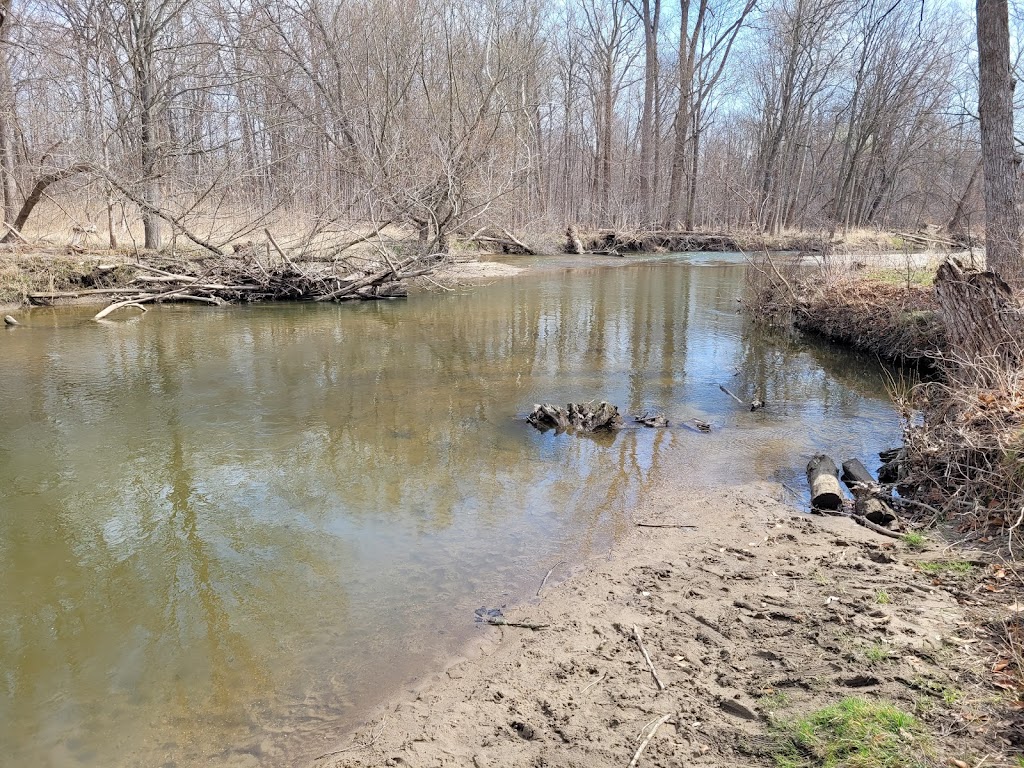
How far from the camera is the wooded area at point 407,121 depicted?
16.6m

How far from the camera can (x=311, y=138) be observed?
26781 mm

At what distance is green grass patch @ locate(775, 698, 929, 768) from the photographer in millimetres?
2496

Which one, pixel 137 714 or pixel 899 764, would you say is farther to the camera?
pixel 137 714

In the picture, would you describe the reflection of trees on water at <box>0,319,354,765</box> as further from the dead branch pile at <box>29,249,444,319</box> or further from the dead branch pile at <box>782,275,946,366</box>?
the dead branch pile at <box>782,275,946,366</box>

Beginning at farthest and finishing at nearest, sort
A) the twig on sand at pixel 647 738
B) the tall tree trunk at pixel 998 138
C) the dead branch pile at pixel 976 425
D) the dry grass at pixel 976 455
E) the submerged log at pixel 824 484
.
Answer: the tall tree trunk at pixel 998 138, the submerged log at pixel 824 484, the dead branch pile at pixel 976 425, the dry grass at pixel 976 455, the twig on sand at pixel 647 738

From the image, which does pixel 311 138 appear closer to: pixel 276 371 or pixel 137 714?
pixel 276 371

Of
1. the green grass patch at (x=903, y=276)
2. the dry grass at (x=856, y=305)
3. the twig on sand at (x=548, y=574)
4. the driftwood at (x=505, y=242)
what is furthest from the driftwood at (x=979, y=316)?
the driftwood at (x=505, y=242)

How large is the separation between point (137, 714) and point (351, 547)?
1.87 meters

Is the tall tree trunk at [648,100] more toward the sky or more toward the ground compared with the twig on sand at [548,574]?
more toward the sky

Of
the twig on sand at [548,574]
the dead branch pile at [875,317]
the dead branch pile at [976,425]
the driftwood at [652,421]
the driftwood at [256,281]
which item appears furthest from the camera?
the driftwood at [256,281]

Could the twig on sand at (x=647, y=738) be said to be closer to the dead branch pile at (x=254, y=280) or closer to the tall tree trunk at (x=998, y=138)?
the tall tree trunk at (x=998, y=138)

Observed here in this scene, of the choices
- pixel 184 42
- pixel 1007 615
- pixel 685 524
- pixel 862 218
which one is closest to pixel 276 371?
pixel 685 524

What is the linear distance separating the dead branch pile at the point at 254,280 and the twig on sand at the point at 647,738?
48.4 ft

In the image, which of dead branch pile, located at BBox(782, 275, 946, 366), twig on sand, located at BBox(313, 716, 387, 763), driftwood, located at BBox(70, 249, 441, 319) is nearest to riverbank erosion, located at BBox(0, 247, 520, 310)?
driftwood, located at BBox(70, 249, 441, 319)
